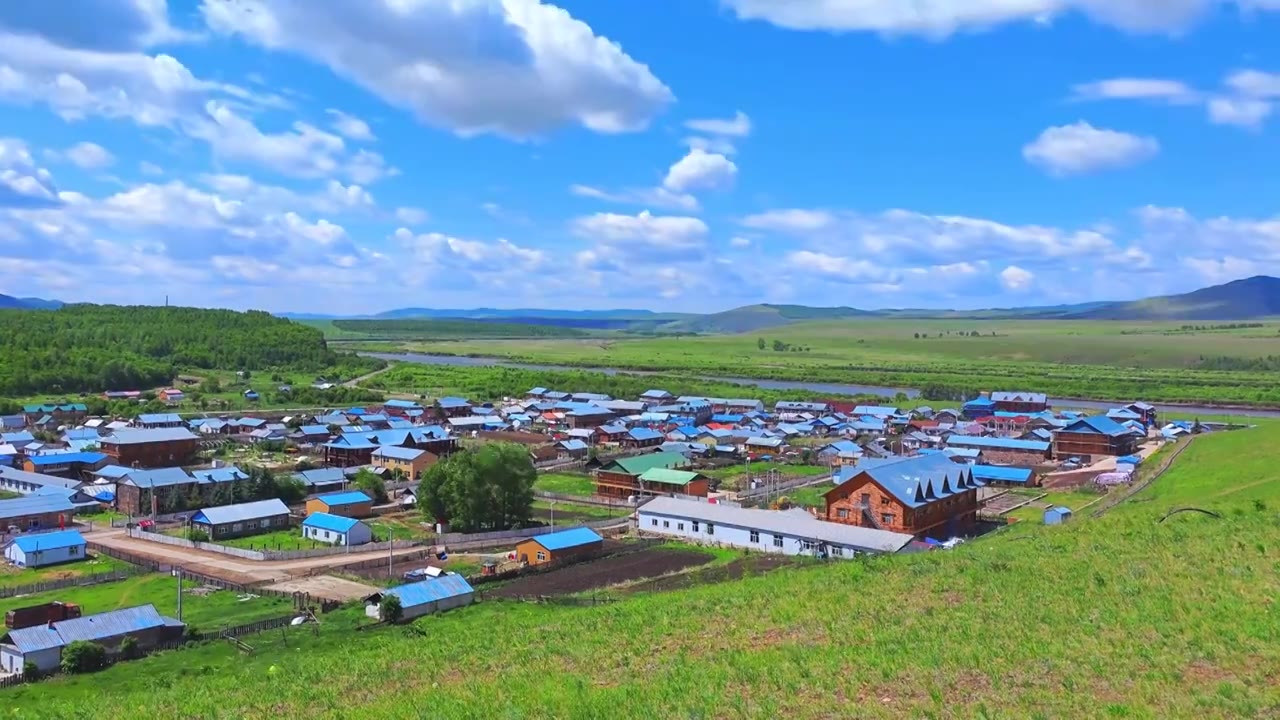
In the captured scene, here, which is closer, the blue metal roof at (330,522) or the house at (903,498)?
the house at (903,498)

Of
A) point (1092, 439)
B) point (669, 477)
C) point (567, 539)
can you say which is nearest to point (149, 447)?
point (669, 477)

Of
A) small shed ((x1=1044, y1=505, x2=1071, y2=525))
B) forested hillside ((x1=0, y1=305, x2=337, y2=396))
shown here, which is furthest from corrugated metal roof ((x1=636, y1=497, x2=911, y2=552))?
forested hillside ((x1=0, y1=305, x2=337, y2=396))

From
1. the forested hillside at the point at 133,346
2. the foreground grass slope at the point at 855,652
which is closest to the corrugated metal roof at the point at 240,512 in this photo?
the foreground grass slope at the point at 855,652

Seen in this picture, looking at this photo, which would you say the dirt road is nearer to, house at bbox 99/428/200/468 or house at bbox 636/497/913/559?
house at bbox 636/497/913/559

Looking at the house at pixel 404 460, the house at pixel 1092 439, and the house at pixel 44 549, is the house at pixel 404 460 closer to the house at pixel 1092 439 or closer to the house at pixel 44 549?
the house at pixel 44 549

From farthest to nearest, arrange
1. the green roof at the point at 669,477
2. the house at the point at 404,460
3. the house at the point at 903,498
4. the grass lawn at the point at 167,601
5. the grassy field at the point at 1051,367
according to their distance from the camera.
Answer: the grassy field at the point at 1051,367, the house at the point at 404,460, the green roof at the point at 669,477, the house at the point at 903,498, the grass lawn at the point at 167,601

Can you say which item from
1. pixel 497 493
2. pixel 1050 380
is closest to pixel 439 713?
pixel 497 493
